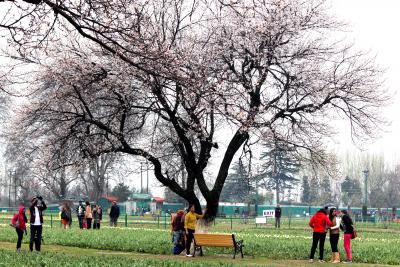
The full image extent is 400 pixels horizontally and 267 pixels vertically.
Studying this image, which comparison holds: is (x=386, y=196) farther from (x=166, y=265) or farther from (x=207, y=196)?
(x=166, y=265)

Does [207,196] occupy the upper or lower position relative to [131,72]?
lower

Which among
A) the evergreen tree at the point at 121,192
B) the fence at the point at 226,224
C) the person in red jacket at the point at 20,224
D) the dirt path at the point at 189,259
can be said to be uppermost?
the evergreen tree at the point at 121,192

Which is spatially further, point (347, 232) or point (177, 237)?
point (177, 237)

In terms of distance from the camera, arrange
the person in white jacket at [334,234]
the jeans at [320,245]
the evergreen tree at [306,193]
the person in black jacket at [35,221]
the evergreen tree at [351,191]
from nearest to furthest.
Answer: the person in white jacket at [334,234] < the jeans at [320,245] < the person in black jacket at [35,221] < the evergreen tree at [351,191] < the evergreen tree at [306,193]

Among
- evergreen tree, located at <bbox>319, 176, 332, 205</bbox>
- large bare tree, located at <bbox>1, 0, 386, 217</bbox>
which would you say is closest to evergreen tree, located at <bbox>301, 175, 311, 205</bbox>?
evergreen tree, located at <bbox>319, 176, 332, 205</bbox>

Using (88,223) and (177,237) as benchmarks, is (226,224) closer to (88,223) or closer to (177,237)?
(88,223)

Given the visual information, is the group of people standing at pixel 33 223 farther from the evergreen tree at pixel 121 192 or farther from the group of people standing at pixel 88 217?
the evergreen tree at pixel 121 192

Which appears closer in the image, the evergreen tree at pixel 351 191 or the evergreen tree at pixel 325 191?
the evergreen tree at pixel 325 191

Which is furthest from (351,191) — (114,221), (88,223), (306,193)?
(88,223)

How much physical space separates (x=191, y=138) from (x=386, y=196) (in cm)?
9987

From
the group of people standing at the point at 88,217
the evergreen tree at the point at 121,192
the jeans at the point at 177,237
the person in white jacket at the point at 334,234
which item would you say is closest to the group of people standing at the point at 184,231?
the jeans at the point at 177,237

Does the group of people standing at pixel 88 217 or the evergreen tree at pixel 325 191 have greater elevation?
the evergreen tree at pixel 325 191

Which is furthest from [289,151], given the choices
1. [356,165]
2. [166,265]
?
[356,165]

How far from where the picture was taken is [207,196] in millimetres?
33062
